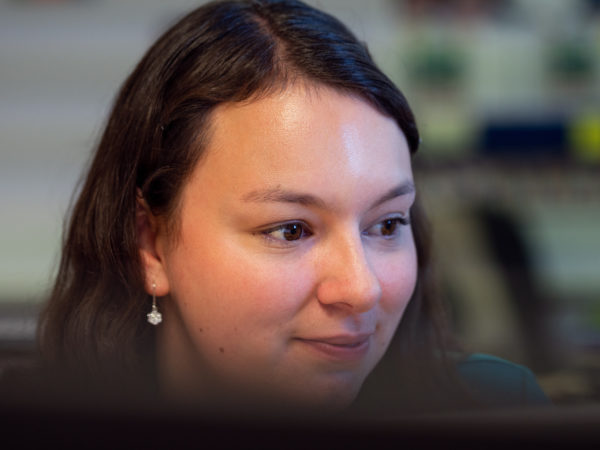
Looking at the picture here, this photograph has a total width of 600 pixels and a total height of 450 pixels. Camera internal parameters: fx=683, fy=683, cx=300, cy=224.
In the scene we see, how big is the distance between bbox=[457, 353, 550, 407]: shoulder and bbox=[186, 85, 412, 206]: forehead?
0.25 meters

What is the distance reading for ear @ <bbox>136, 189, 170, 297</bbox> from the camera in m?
0.74

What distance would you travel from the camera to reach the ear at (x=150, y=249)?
737 millimetres

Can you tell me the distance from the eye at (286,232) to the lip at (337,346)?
0.32 feet

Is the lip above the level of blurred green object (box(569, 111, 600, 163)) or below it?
below

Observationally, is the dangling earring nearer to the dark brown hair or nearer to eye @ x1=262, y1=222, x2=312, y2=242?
the dark brown hair

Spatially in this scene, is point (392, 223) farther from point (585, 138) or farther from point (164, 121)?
point (585, 138)

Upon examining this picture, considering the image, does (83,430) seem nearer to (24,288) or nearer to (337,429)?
(337,429)

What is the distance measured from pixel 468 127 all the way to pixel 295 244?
6.03 ft

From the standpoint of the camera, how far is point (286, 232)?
2.15 ft

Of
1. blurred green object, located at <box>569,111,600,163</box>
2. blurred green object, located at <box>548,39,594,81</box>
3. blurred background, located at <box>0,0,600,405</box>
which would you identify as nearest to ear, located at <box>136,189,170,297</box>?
blurred background, located at <box>0,0,600,405</box>

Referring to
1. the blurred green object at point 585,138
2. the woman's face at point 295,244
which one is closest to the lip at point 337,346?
the woman's face at point 295,244

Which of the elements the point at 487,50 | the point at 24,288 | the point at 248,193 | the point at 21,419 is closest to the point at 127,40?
the point at 24,288

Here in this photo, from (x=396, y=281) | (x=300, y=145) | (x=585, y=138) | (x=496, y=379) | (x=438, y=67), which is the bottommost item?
(x=496, y=379)

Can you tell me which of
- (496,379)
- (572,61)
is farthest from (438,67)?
(496,379)
